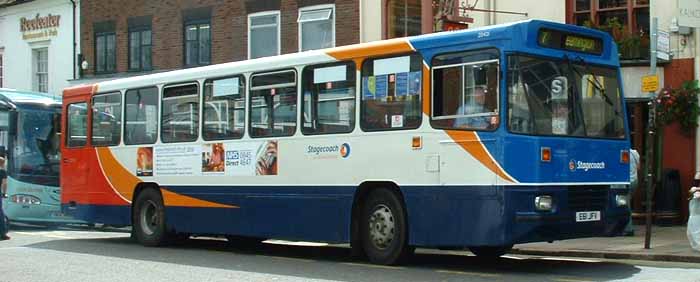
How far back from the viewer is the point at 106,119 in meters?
17.9

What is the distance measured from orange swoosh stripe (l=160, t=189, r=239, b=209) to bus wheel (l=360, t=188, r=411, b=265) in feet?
9.62

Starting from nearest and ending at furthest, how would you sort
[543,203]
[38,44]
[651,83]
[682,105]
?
[543,203] < [651,83] < [682,105] < [38,44]

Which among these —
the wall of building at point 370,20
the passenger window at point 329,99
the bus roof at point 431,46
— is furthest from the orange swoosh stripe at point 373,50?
the wall of building at point 370,20

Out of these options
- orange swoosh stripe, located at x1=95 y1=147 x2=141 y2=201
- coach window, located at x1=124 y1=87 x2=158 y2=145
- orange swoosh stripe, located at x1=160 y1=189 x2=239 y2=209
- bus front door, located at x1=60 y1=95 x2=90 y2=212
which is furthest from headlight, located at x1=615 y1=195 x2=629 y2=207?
bus front door, located at x1=60 y1=95 x2=90 y2=212

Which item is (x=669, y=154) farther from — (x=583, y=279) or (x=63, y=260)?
(x=63, y=260)

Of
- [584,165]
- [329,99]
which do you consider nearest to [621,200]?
[584,165]

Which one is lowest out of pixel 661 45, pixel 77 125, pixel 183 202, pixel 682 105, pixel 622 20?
pixel 183 202

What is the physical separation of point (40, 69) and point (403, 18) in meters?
15.5

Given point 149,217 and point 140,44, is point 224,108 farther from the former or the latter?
point 140,44

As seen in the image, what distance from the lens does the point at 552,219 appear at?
1146 centimetres

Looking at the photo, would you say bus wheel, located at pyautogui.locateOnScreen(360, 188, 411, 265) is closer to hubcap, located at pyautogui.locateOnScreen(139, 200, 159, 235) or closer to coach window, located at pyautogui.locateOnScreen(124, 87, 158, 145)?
hubcap, located at pyautogui.locateOnScreen(139, 200, 159, 235)

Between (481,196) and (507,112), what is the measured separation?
1.00 m

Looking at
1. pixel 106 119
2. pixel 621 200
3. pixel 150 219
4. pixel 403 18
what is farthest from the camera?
pixel 403 18

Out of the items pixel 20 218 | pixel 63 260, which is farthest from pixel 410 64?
pixel 20 218
